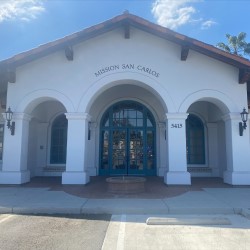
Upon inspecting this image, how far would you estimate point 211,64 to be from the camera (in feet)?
35.0

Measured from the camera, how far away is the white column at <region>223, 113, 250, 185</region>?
1015cm

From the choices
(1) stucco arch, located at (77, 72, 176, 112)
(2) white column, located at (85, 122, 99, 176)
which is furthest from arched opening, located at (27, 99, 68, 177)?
(1) stucco arch, located at (77, 72, 176, 112)

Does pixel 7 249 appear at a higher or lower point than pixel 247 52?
lower

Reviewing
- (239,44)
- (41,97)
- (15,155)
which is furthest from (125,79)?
(239,44)

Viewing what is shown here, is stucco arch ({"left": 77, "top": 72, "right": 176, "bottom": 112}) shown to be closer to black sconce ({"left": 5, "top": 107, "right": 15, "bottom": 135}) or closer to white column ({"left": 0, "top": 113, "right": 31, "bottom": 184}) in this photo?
white column ({"left": 0, "top": 113, "right": 31, "bottom": 184})

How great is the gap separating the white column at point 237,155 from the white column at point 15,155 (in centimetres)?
808

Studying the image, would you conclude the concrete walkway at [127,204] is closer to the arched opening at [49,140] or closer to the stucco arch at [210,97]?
the stucco arch at [210,97]

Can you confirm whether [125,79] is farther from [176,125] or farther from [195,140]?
[195,140]

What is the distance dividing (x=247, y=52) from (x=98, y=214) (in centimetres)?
3024

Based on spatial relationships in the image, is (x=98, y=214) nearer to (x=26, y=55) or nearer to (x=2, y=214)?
(x=2, y=214)

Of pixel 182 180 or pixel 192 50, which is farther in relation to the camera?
pixel 192 50

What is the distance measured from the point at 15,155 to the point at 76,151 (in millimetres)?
2392

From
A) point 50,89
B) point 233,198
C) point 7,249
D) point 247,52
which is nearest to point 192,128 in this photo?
point 233,198

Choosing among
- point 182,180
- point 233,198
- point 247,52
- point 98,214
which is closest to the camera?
point 98,214
